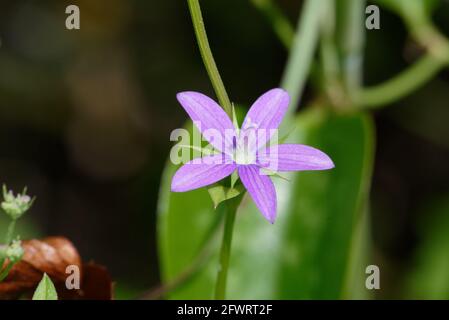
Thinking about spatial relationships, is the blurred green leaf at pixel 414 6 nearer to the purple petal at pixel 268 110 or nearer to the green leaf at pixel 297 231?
the green leaf at pixel 297 231

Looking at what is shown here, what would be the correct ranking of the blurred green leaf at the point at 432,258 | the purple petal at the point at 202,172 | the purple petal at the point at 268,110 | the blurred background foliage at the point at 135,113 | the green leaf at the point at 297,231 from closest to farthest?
the purple petal at the point at 202,172, the purple petal at the point at 268,110, the green leaf at the point at 297,231, the blurred green leaf at the point at 432,258, the blurred background foliage at the point at 135,113

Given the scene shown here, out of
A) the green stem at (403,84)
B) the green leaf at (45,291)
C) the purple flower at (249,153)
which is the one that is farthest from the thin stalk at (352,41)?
the green leaf at (45,291)

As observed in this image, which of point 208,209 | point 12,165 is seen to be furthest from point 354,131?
point 12,165

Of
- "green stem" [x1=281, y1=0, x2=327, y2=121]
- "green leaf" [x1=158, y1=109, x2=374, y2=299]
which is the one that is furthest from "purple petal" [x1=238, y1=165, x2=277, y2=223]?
"green stem" [x1=281, y1=0, x2=327, y2=121]

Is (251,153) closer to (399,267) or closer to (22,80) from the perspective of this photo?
(399,267)

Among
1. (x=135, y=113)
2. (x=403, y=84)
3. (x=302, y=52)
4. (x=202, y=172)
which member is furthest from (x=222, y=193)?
(x=135, y=113)
